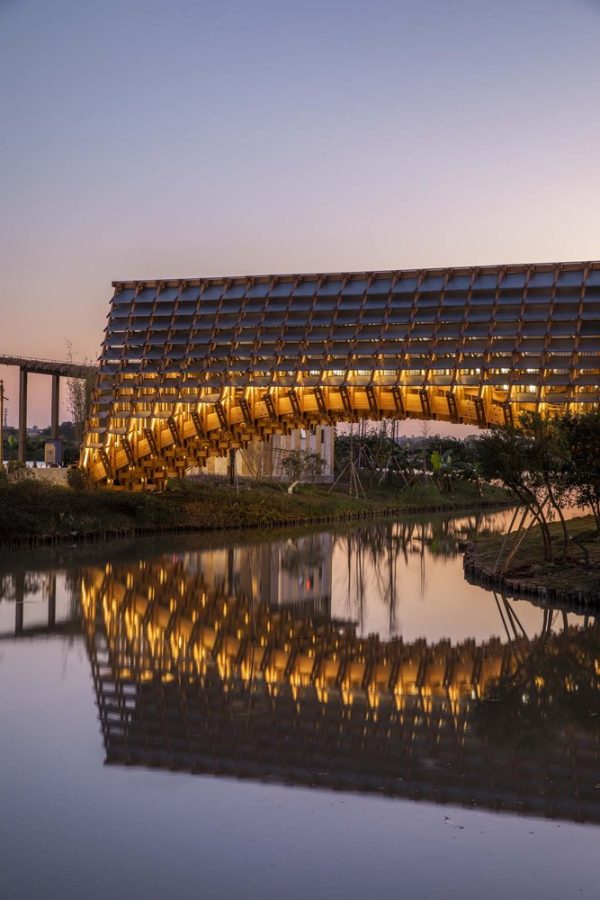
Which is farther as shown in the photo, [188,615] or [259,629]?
[188,615]

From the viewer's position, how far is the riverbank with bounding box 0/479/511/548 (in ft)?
122

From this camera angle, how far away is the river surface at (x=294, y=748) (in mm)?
8430

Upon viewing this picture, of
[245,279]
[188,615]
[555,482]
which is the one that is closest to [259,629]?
[188,615]

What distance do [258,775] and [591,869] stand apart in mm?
3499

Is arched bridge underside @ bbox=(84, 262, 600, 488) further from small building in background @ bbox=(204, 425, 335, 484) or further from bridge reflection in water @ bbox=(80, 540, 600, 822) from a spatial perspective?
bridge reflection in water @ bbox=(80, 540, 600, 822)

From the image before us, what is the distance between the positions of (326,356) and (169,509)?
931 centimetres

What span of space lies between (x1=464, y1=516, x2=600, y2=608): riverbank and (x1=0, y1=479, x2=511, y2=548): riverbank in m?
13.9

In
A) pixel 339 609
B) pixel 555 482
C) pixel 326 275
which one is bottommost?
pixel 339 609

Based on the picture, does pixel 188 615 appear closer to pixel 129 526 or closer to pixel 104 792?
pixel 104 792

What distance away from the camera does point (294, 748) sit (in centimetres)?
1184

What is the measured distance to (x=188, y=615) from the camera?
2197cm

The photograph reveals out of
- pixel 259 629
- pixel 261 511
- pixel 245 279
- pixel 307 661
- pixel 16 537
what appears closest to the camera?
pixel 307 661

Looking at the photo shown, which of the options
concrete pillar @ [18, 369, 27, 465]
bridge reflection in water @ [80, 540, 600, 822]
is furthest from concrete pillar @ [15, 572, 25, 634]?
concrete pillar @ [18, 369, 27, 465]

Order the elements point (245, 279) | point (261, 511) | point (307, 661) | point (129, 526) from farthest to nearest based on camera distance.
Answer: point (261, 511)
point (245, 279)
point (129, 526)
point (307, 661)
